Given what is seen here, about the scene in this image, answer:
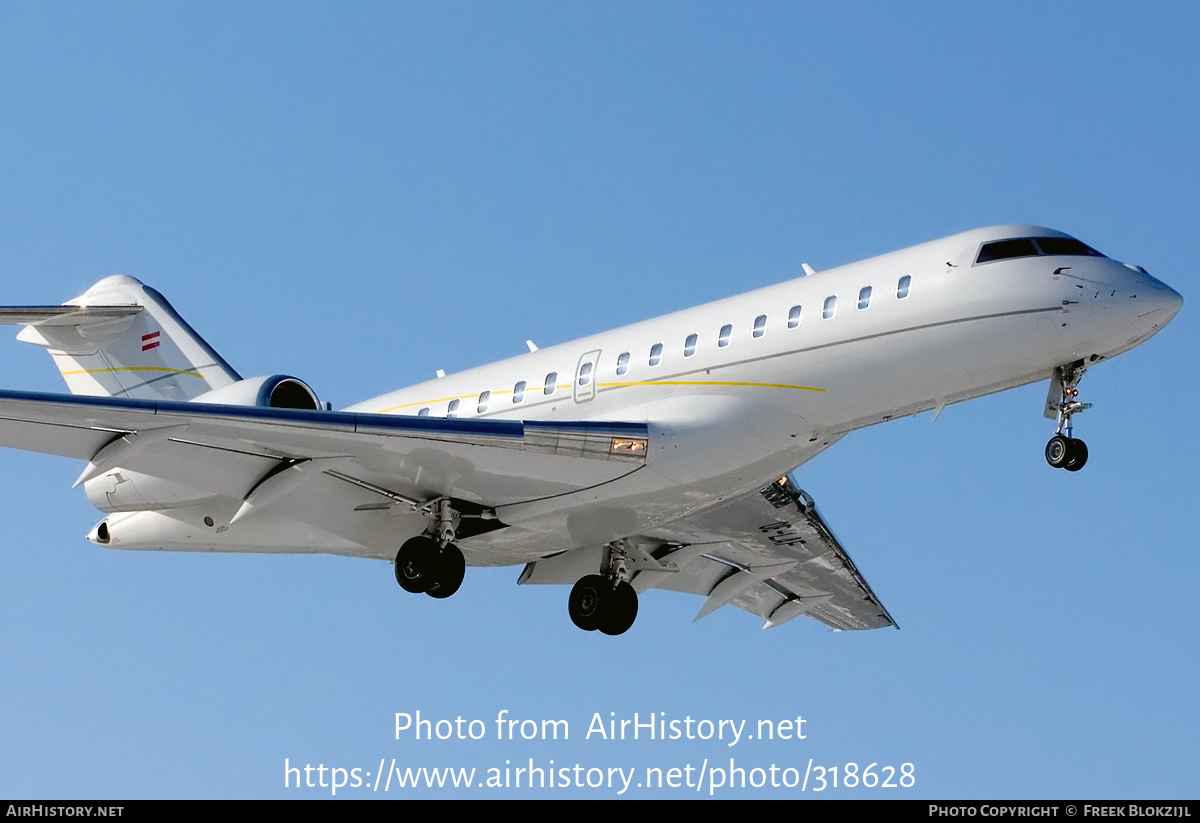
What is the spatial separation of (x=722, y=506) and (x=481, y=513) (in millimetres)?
2645

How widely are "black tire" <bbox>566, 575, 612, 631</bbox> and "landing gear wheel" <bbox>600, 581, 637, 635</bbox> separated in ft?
0.16

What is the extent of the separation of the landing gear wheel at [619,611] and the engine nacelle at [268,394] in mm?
4226

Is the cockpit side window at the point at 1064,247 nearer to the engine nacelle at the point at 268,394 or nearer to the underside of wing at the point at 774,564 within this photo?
the underside of wing at the point at 774,564

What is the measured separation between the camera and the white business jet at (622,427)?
15.0 m

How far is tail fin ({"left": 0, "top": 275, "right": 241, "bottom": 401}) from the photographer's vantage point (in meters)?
20.7

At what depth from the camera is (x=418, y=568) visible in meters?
17.1

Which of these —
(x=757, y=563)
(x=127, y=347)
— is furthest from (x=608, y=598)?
(x=127, y=347)

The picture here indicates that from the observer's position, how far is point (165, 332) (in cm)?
2105

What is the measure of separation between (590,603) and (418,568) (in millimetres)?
2696

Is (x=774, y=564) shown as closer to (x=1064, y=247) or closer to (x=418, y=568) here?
(x=418, y=568)

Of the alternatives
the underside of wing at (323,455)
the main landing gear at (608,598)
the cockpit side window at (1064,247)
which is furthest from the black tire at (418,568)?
the cockpit side window at (1064,247)

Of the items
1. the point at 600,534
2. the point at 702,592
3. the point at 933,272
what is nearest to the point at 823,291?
the point at 933,272

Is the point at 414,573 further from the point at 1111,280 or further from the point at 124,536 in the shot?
the point at 1111,280
